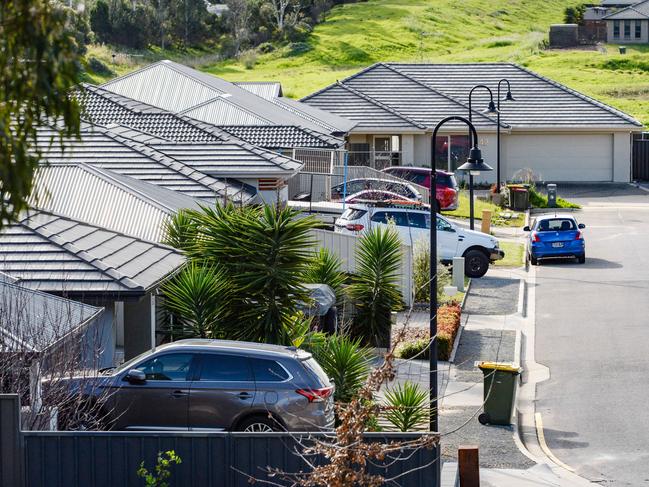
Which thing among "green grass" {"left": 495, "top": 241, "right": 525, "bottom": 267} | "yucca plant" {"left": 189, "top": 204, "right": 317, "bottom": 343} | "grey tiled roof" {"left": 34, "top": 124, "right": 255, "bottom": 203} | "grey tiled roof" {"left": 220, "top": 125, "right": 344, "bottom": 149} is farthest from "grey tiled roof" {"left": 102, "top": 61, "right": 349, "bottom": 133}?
"yucca plant" {"left": 189, "top": 204, "right": 317, "bottom": 343}

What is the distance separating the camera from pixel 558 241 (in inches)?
1313

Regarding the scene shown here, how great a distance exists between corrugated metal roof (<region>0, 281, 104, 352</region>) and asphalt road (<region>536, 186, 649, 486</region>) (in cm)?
655

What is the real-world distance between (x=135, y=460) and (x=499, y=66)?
4849cm

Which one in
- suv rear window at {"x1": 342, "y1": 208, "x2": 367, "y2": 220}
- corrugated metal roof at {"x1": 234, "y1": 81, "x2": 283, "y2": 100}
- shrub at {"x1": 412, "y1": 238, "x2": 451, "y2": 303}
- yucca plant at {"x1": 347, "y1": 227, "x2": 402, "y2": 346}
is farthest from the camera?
corrugated metal roof at {"x1": 234, "y1": 81, "x2": 283, "y2": 100}

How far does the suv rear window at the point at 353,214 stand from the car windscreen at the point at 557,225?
6463mm

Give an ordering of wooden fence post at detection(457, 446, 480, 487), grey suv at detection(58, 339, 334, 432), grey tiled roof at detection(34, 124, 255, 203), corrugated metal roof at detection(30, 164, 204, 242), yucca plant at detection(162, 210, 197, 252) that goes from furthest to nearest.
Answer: grey tiled roof at detection(34, 124, 255, 203)
corrugated metal roof at detection(30, 164, 204, 242)
yucca plant at detection(162, 210, 197, 252)
grey suv at detection(58, 339, 334, 432)
wooden fence post at detection(457, 446, 480, 487)

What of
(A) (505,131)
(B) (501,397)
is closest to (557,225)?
(B) (501,397)

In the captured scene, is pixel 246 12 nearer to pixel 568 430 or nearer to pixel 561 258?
pixel 561 258

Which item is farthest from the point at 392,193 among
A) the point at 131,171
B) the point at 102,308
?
the point at 102,308

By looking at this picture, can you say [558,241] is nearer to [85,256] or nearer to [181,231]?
[181,231]

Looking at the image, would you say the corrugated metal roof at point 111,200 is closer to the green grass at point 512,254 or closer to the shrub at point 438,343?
the shrub at point 438,343

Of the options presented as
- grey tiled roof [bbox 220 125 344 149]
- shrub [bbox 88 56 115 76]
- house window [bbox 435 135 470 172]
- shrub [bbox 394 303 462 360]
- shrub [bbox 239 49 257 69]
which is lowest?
shrub [bbox 394 303 462 360]

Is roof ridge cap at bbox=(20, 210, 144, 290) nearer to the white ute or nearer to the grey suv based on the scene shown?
the grey suv

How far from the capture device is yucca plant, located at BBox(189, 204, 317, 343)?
1742cm
